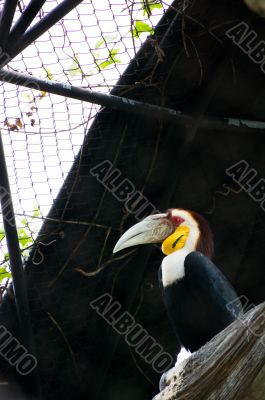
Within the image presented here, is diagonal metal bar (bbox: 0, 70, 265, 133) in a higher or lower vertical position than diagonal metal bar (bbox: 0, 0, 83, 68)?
lower

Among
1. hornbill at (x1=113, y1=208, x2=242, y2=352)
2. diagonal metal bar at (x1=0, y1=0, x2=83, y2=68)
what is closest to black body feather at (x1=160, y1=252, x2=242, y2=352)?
hornbill at (x1=113, y1=208, x2=242, y2=352)

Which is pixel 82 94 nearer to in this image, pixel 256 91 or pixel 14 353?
pixel 256 91

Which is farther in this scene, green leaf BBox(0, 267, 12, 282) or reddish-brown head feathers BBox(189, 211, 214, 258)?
green leaf BBox(0, 267, 12, 282)

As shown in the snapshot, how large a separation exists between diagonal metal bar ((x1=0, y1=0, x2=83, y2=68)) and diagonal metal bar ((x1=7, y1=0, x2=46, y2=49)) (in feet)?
0.06

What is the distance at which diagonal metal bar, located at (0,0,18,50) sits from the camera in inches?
101

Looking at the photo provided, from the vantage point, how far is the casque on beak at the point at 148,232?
9.64 feet

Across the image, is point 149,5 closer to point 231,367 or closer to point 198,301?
point 198,301

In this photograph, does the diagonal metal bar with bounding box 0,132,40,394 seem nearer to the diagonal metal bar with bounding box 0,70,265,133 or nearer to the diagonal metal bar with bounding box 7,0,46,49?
the diagonal metal bar with bounding box 0,70,265,133

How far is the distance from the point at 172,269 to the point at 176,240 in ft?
0.89

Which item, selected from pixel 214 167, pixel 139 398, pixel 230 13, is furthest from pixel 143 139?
pixel 139 398

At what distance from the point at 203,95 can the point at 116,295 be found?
85cm

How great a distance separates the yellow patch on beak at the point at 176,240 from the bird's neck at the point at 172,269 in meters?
0.09

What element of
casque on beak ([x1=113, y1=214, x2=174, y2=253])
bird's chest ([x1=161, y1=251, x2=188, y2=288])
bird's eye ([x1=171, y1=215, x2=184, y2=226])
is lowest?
bird's chest ([x1=161, y1=251, x2=188, y2=288])

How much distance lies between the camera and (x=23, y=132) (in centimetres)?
312
